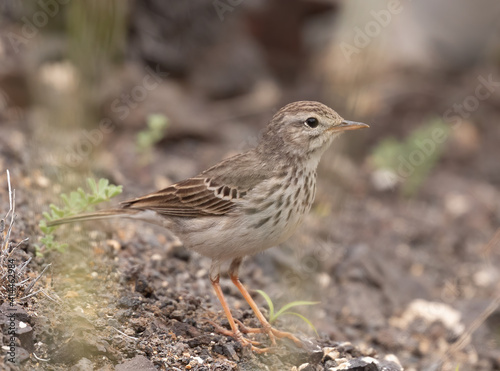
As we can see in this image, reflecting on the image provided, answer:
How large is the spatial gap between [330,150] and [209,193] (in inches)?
97.2

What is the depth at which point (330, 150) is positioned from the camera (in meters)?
7.51

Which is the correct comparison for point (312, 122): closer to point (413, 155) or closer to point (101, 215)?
point (101, 215)

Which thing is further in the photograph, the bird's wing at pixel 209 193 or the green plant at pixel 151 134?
the green plant at pixel 151 134

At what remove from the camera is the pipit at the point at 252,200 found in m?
5.03

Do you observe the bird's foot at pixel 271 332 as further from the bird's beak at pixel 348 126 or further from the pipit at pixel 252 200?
the bird's beak at pixel 348 126

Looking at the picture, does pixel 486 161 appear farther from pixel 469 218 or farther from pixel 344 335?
pixel 344 335

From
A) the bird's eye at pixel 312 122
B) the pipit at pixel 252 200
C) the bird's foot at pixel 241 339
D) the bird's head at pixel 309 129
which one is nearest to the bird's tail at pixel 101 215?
the pipit at pixel 252 200

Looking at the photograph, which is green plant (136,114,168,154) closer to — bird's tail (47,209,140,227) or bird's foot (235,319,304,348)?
bird's tail (47,209,140,227)

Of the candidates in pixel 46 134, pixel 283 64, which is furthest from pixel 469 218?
pixel 46 134

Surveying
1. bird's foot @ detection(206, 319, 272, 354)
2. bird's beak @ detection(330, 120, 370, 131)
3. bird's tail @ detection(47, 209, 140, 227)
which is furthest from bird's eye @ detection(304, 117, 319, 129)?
bird's foot @ detection(206, 319, 272, 354)

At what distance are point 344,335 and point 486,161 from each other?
5.23 metres

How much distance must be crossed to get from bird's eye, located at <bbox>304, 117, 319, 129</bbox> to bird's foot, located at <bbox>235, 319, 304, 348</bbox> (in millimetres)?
1583

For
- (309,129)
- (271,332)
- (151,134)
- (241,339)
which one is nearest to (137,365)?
(241,339)

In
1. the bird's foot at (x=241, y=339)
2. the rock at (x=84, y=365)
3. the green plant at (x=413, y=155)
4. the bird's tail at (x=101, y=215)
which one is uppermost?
the green plant at (x=413, y=155)
